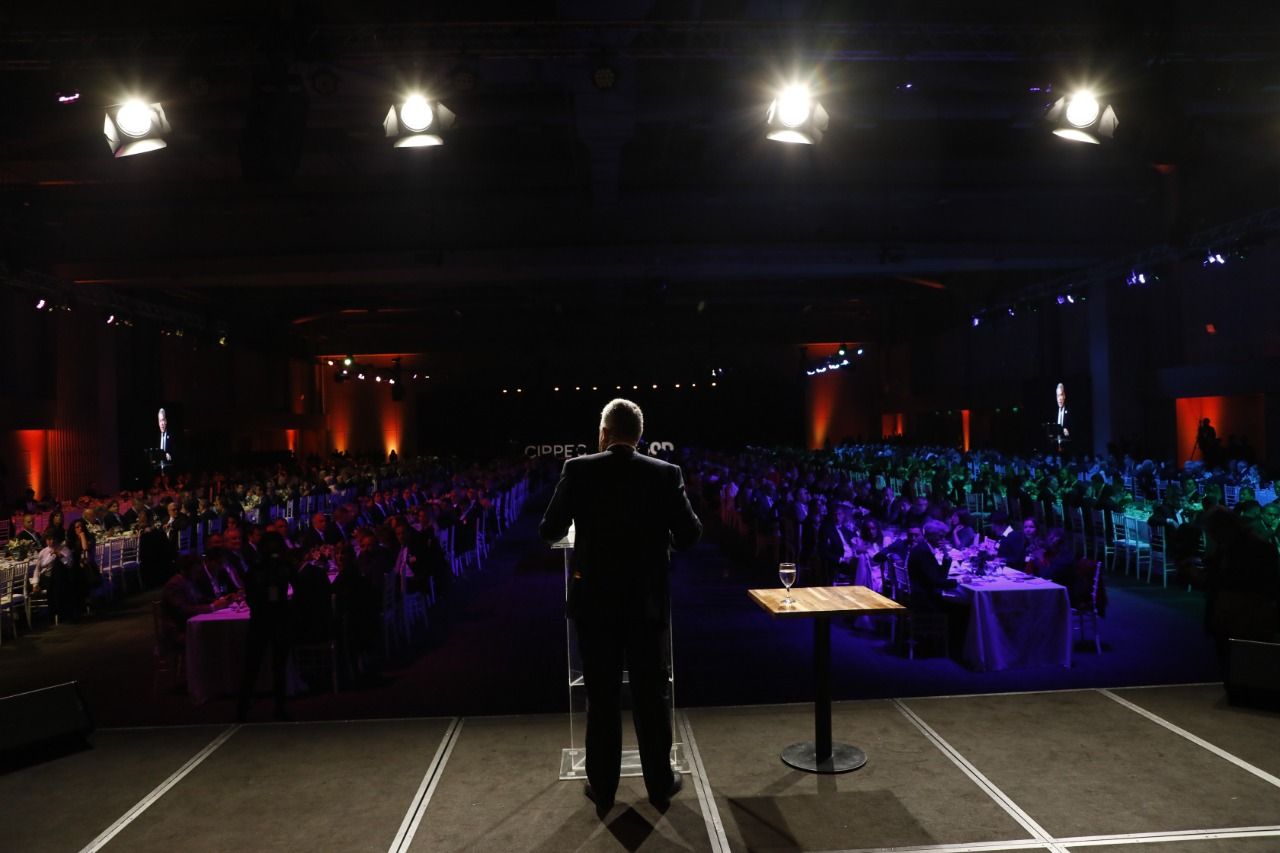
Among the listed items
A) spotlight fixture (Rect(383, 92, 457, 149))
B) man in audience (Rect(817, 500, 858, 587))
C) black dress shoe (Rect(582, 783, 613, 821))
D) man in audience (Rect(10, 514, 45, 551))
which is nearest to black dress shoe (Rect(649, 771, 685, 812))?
black dress shoe (Rect(582, 783, 613, 821))

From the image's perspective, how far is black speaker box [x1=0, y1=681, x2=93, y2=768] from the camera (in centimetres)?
458

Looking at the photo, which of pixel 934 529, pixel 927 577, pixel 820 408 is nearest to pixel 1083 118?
pixel 934 529

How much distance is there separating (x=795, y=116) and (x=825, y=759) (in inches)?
207

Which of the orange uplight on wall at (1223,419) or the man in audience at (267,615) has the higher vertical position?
the orange uplight on wall at (1223,419)

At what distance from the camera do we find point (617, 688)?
3.64 meters

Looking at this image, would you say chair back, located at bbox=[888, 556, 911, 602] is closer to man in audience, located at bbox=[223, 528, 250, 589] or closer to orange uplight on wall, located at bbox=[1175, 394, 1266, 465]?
man in audience, located at bbox=[223, 528, 250, 589]

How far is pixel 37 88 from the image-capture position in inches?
342

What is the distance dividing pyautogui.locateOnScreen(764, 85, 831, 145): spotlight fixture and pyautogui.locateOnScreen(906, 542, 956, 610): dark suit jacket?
3517 millimetres

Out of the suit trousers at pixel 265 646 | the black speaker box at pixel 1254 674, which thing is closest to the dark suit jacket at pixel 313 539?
the suit trousers at pixel 265 646

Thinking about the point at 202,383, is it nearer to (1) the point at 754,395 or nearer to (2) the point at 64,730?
(1) the point at 754,395

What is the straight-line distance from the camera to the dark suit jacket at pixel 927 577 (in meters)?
6.55

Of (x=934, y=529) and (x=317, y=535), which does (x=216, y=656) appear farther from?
(x=934, y=529)

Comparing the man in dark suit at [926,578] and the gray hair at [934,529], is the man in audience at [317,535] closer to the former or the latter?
the man in dark suit at [926,578]

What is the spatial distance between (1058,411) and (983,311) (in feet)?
9.28
